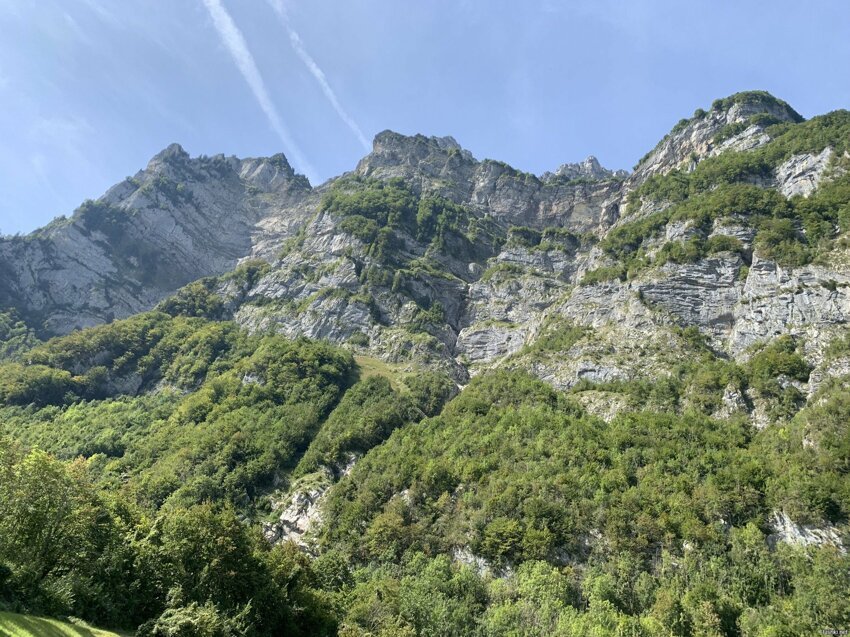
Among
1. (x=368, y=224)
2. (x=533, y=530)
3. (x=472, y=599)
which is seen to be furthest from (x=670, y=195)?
(x=472, y=599)

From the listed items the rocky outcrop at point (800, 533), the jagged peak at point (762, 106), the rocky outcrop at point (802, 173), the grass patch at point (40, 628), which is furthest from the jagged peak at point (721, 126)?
the grass patch at point (40, 628)

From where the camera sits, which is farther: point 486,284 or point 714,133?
point 486,284

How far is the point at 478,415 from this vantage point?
88.1 meters

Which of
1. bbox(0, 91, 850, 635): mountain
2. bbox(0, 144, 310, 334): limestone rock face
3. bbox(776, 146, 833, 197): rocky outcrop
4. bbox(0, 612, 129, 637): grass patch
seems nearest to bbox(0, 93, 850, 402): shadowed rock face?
bbox(776, 146, 833, 197): rocky outcrop

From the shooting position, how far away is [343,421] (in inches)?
3703

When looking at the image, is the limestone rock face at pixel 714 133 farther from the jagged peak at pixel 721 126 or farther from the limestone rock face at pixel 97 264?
the limestone rock face at pixel 97 264

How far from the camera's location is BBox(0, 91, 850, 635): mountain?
146 ft

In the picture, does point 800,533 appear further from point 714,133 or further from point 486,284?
point 714,133

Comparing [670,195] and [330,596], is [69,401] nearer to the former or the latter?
[330,596]

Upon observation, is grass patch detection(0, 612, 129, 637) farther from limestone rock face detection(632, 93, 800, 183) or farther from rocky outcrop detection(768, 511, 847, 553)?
limestone rock face detection(632, 93, 800, 183)

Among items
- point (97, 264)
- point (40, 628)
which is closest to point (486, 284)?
point (97, 264)

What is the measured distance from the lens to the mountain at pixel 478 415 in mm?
44625

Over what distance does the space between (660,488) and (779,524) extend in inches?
472

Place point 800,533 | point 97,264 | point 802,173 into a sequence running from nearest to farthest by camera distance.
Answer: point 800,533
point 802,173
point 97,264
